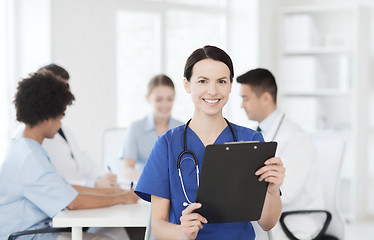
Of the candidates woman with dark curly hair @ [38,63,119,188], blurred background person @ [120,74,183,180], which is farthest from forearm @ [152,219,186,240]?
blurred background person @ [120,74,183,180]

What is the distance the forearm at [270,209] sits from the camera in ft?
5.85

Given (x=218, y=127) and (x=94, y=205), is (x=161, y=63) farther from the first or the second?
(x=218, y=127)

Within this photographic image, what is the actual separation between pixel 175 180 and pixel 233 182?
234 mm

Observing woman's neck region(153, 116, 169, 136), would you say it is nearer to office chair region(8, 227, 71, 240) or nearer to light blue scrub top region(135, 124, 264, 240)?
office chair region(8, 227, 71, 240)

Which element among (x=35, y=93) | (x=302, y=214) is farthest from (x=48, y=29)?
(x=302, y=214)

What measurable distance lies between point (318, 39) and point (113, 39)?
2.23m

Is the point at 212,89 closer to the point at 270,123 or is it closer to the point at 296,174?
the point at 296,174

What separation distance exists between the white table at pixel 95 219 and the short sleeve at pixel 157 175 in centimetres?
38

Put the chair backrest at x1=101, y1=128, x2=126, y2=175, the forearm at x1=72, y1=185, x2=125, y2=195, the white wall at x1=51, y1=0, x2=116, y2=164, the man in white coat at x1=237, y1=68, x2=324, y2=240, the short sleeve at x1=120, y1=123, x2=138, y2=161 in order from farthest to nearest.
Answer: the white wall at x1=51, y1=0, x2=116, y2=164 < the chair backrest at x1=101, y1=128, x2=126, y2=175 < the short sleeve at x1=120, y1=123, x2=138, y2=161 < the man in white coat at x1=237, y1=68, x2=324, y2=240 < the forearm at x1=72, y1=185, x2=125, y2=195

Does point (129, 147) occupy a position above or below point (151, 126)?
below

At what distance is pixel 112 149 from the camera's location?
361cm

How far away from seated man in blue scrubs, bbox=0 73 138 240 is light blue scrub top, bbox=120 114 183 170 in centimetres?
101

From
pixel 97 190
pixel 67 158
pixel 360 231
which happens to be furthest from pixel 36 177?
pixel 360 231

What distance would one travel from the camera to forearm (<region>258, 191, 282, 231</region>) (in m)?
1.78
